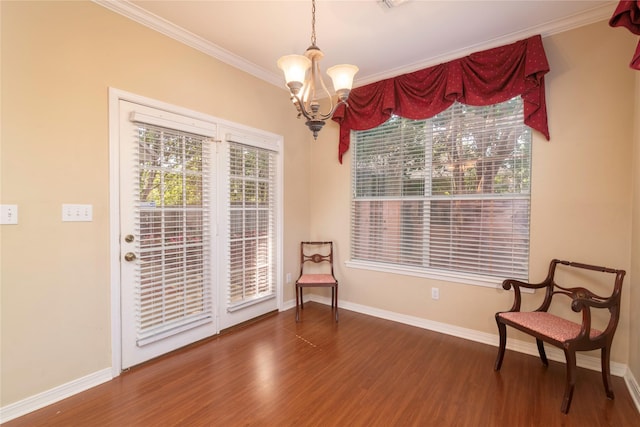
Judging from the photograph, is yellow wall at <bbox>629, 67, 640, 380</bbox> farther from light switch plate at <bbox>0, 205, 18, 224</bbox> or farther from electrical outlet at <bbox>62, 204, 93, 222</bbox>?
light switch plate at <bbox>0, 205, 18, 224</bbox>

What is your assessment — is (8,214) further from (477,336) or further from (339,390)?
(477,336)

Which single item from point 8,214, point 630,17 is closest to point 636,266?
A: point 630,17

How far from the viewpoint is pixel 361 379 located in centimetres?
223

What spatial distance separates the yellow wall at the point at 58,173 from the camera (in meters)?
1.79

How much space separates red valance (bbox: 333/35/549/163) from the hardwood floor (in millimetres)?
2027

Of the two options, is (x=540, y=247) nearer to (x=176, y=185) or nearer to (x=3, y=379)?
(x=176, y=185)

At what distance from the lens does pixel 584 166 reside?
2387 mm

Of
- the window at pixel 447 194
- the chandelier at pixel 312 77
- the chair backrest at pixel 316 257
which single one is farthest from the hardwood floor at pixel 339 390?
the chandelier at pixel 312 77

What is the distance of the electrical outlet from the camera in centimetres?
200

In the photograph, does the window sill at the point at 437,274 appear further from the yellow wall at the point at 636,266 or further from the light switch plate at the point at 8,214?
the light switch plate at the point at 8,214

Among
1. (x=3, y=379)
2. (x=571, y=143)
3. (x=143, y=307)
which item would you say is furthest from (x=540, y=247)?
(x=3, y=379)

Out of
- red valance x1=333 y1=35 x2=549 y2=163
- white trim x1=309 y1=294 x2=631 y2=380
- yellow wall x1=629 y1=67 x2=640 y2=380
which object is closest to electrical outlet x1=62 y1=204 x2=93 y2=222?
red valance x1=333 y1=35 x2=549 y2=163

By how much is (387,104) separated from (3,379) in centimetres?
378

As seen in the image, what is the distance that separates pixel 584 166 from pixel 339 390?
2.63 metres
